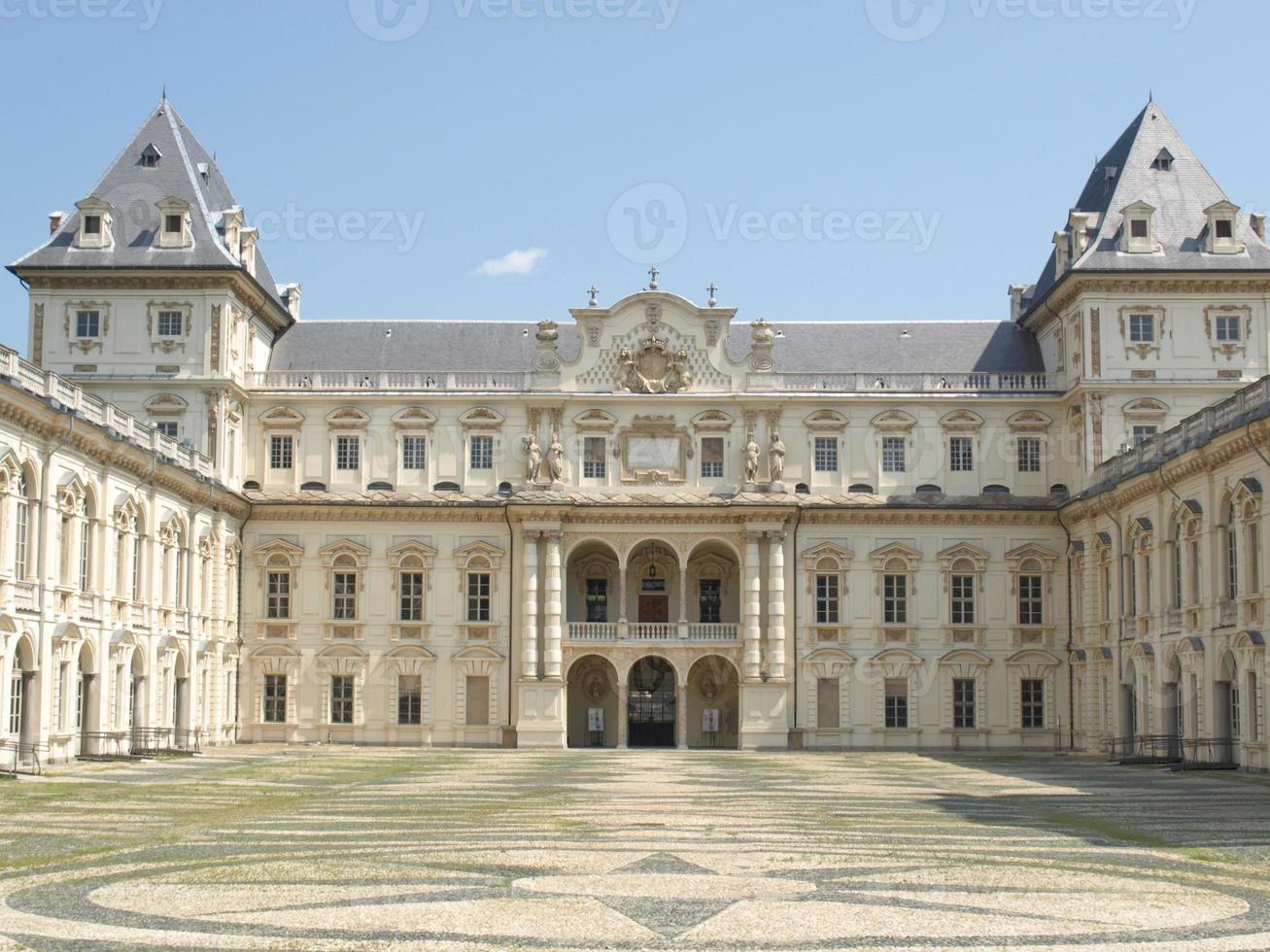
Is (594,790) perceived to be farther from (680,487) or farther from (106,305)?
(106,305)

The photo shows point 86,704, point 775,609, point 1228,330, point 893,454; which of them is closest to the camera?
point 86,704

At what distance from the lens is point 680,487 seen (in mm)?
66062

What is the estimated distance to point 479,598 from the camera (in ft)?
217

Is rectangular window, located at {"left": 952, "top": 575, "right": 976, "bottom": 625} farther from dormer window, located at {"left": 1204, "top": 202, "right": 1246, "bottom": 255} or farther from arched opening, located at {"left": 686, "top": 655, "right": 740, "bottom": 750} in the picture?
dormer window, located at {"left": 1204, "top": 202, "right": 1246, "bottom": 255}

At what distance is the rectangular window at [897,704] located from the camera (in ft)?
215

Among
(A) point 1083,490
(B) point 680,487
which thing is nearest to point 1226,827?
(A) point 1083,490

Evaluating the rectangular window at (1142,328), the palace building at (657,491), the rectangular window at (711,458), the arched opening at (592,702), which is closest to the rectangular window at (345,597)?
the palace building at (657,491)

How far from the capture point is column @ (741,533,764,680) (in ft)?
211

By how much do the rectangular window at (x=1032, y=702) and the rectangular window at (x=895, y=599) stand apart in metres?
5.26

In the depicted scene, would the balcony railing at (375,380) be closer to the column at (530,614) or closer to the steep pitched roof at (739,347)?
the steep pitched roof at (739,347)

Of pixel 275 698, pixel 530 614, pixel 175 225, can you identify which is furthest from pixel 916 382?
pixel 175 225

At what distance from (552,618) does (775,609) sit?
858 cm

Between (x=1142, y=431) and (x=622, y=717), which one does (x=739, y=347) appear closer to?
(x=622, y=717)

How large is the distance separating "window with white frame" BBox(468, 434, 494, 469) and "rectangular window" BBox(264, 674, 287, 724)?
36.9ft
